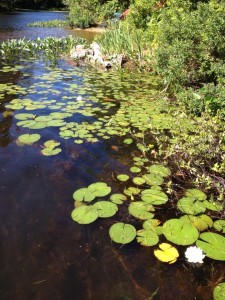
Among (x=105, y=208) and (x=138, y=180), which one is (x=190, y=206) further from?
(x=105, y=208)

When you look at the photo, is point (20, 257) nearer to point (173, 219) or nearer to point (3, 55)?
point (173, 219)

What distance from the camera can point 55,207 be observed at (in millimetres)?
2467

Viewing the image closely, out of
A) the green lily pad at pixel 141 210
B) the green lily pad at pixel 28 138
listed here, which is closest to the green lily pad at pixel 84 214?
the green lily pad at pixel 141 210

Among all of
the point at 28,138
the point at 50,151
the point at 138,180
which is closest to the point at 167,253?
the point at 138,180

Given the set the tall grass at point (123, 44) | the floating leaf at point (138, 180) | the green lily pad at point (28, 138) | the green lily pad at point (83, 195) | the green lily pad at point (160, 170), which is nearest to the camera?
the green lily pad at point (83, 195)

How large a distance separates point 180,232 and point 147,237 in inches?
10.9

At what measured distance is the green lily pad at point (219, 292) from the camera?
173cm

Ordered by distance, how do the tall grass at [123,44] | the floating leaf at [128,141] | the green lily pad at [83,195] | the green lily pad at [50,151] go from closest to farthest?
the green lily pad at [83,195] → the green lily pad at [50,151] → the floating leaf at [128,141] → the tall grass at [123,44]

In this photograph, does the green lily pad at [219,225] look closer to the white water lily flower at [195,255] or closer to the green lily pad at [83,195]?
the white water lily flower at [195,255]

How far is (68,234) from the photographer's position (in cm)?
219

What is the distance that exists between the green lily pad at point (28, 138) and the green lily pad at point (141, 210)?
1716 mm

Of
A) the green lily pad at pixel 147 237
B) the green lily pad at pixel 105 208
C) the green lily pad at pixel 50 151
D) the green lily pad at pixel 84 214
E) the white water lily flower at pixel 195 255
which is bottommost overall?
the green lily pad at pixel 50 151

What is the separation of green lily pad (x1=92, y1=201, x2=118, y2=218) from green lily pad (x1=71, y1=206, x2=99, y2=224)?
0.04 m

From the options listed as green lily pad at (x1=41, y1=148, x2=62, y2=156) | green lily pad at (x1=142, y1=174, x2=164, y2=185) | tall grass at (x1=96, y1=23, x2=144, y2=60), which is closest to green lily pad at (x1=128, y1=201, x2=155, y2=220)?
green lily pad at (x1=142, y1=174, x2=164, y2=185)
